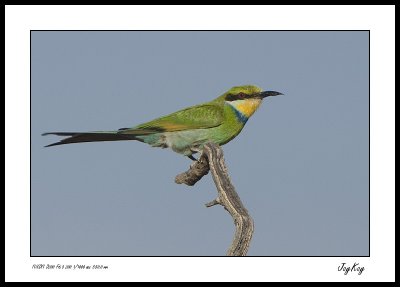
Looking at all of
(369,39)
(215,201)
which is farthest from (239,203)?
(369,39)

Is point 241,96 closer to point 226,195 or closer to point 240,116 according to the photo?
point 240,116

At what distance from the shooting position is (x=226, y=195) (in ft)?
19.2

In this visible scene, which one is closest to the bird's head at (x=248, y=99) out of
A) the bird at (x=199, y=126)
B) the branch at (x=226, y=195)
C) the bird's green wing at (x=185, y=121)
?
the bird at (x=199, y=126)

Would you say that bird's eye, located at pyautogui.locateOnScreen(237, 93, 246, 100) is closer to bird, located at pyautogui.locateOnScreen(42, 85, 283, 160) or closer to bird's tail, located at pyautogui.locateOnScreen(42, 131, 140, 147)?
bird, located at pyautogui.locateOnScreen(42, 85, 283, 160)

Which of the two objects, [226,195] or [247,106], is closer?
[226,195]

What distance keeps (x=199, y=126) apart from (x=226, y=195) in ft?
5.10

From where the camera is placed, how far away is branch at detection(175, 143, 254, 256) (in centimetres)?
565

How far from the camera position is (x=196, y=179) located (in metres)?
6.71

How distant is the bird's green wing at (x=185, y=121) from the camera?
7.26 meters

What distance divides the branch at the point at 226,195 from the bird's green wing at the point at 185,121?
78 cm

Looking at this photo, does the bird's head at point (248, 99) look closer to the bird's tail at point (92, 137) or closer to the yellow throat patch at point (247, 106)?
the yellow throat patch at point (247, 106)

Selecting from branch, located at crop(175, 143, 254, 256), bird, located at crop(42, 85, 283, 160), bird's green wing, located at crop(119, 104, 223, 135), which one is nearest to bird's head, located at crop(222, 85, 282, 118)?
bird, located at crop(42, 85, 283, 160)

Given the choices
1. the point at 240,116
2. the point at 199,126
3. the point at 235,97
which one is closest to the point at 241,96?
the point at 235,97

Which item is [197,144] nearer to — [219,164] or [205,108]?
[205,108]
